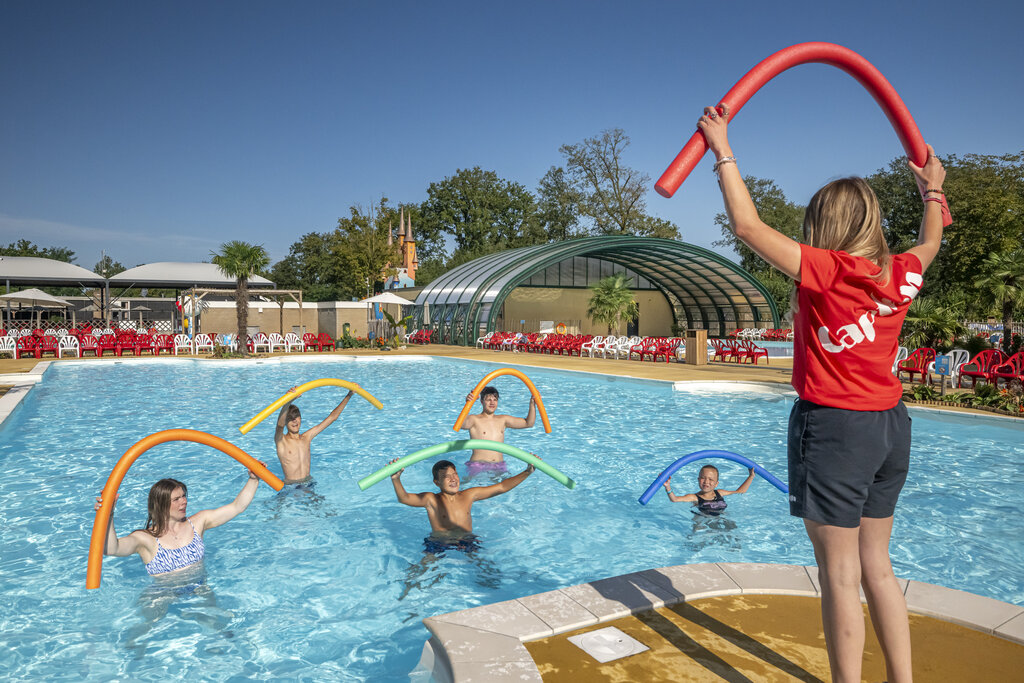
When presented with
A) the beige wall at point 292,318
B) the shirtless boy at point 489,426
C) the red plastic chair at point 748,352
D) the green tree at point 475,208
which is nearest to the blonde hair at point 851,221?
the shirtless boy at point 489,426

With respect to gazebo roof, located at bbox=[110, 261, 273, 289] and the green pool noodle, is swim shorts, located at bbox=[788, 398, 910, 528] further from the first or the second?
gazebo roof, located at bbox=[110, 261, 273, 289]

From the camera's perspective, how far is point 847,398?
2.00 metres

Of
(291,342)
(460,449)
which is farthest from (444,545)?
(291,342)

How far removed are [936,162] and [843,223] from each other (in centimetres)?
68

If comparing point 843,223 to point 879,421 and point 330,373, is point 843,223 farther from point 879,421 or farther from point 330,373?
point 330,373

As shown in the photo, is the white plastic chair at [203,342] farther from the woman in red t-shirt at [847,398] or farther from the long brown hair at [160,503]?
the woman in red t-shirt at [847,398]

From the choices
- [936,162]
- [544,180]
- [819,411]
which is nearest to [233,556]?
[819,411]

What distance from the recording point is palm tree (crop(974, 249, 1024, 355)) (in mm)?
13445

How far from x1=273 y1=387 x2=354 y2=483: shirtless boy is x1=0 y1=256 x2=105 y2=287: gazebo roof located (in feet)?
80.2

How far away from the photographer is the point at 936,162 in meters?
2.43

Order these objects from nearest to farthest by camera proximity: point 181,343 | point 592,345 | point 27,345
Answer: point 27,345, point 592,345, point 181,343

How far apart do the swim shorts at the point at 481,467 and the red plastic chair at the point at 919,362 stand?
9590 mm

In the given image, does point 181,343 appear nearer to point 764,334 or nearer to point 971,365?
point 971,365

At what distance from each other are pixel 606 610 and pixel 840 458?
166 cm
